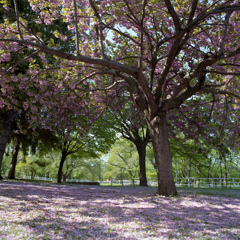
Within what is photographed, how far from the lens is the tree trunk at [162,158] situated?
779 centimetres

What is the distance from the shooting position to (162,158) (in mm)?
7875

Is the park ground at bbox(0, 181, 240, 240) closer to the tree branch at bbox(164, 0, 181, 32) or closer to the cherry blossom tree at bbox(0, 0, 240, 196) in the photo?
the cherry blossom tree at bbox(0, 0, 240, 196)

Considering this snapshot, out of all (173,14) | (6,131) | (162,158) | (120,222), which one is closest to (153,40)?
(173,14)

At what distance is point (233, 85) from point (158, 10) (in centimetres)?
583

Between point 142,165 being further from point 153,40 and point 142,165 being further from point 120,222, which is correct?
point 120,222

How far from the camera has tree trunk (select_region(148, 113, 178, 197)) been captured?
7.79 m

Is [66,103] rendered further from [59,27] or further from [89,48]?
[59,27]

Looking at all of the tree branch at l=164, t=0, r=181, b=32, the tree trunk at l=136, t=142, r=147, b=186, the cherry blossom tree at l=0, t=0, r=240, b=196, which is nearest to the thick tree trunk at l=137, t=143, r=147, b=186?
the tree trunk at l=136, t=142, r=147, b=186

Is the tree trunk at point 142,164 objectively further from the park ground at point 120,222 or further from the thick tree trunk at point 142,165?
the park ground at point 120,222

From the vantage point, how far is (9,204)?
19.4ft

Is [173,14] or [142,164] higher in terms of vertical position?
[173,14]

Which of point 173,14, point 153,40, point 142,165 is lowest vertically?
point 142,165

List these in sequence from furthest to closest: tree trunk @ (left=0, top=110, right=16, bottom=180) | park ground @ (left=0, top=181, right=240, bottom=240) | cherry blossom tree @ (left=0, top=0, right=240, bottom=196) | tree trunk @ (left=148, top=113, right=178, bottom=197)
Result: tree trunk @ (left=0, top=110, right=16, bottom=180) < tree trunk @ (left=148, top=113, right=178, bottom=197) < cherry blossom tree @ (left=0, top=0, right=240, bottom=196) < park ground @ (left=0, top=181, right=240, bottom=240)

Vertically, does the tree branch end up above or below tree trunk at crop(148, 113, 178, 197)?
above
